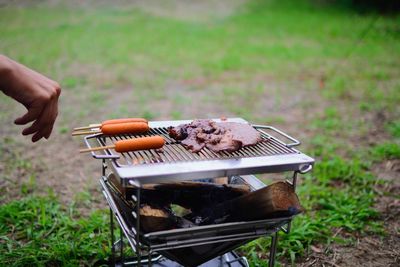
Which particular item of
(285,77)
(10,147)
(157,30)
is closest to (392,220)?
(10,147)

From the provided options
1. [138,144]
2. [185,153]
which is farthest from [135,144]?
[185,153]

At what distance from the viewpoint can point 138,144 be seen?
213 centimetres

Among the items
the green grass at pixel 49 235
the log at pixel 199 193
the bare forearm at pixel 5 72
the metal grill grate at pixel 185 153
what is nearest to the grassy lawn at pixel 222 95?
the green grass at pixel 49 235

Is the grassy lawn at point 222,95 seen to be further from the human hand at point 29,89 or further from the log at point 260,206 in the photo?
the human hand at point 29,89

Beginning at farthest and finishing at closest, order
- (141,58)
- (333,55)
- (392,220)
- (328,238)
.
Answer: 1. (333,55)
2. (141,58)
3. (392,220)
4. (328,238)

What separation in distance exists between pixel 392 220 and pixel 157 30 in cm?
1068

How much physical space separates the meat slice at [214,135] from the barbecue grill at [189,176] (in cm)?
4

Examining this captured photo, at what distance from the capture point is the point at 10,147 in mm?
4895

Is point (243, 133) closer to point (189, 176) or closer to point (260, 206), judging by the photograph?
point (260, 206)

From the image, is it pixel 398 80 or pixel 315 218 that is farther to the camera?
pixel 398 80

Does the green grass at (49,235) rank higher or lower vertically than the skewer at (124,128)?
lower

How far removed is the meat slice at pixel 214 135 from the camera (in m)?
2.25

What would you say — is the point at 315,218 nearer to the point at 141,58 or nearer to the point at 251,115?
the point at 251,115

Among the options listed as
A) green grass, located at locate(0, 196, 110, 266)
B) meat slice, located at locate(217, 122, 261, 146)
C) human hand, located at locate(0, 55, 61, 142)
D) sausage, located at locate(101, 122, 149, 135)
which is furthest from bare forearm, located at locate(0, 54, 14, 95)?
green grass, located at locate(0, 196, 110, 266)
